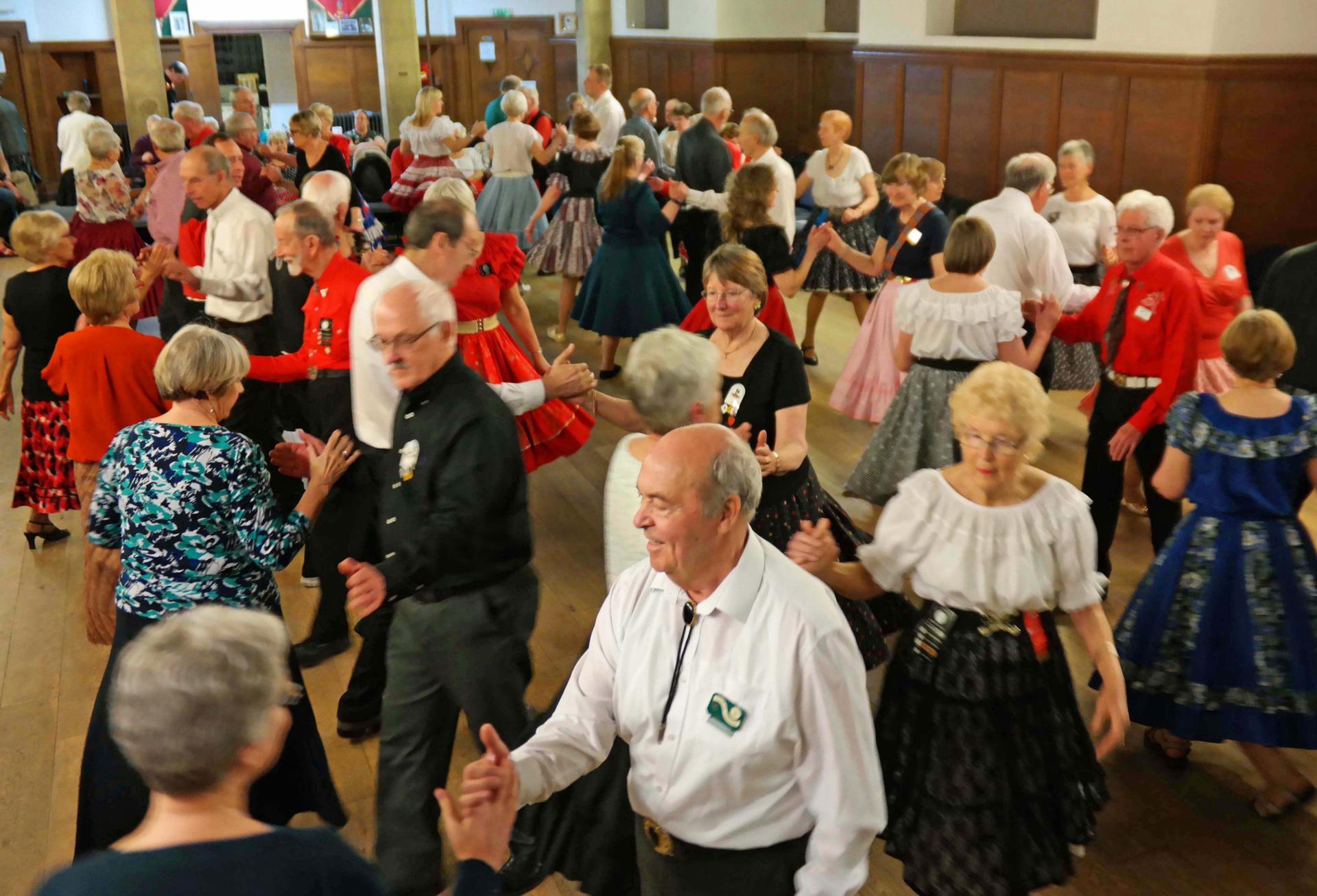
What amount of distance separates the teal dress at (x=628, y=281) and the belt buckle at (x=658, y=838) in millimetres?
5058

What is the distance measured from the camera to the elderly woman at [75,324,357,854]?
2.70 meters

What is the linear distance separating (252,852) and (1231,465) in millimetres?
2588

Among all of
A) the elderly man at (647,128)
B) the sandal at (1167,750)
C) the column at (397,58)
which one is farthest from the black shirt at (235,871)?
the column at (397,58)

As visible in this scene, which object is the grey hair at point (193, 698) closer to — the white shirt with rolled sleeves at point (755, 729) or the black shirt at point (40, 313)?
the white shirt with rolled sleeves at point (755, 729)

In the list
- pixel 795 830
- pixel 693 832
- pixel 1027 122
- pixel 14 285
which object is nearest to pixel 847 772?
pixel 795 830

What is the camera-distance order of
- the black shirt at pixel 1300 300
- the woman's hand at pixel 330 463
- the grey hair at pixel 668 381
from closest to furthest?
the grey hair at pixel 668 381, the woman's hand at pixel 330 463, the black shirt at pixel 1300 300

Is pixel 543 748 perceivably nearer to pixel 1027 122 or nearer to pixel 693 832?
pixel 693 832

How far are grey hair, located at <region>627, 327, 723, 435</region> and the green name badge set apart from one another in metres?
0.89

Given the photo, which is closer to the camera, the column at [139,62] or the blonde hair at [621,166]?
the blonde hair at [621,166]

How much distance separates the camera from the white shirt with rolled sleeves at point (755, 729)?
1.79 metres

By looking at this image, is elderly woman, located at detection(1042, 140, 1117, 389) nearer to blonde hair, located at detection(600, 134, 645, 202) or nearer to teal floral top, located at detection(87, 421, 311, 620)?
blonde hair, located at detection(600, 134, 645, 202)

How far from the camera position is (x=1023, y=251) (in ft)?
17.0

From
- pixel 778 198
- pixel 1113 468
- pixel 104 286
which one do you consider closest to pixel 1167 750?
pixel 1113 468

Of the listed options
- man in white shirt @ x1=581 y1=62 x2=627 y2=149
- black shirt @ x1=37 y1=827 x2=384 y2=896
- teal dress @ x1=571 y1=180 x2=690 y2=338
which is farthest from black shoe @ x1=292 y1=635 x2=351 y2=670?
man in white shirt @ x1=581 y1=62 x2=627 y2=149
